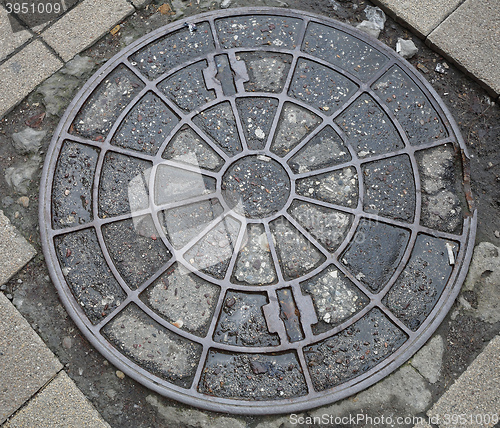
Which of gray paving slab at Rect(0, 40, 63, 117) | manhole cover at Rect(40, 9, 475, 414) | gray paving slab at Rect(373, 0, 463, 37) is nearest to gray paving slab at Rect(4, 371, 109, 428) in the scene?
manhole cover at Rect(40, 9, 475, 414)

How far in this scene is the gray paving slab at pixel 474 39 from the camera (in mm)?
2975

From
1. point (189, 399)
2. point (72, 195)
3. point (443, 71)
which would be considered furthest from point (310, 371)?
point (443, 71)

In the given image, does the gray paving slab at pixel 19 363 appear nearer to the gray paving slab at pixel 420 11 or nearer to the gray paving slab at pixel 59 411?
the gray paving slab at pixel 59 411

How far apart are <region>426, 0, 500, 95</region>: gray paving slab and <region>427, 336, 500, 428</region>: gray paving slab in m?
1.83

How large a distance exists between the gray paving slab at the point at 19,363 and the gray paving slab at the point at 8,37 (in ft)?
5.79

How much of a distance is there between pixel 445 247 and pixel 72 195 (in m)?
2.35

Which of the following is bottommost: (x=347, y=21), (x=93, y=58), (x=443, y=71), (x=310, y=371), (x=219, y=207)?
(x=310, y=371)

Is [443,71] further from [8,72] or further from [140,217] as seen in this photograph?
[8,72]

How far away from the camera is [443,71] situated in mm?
3021

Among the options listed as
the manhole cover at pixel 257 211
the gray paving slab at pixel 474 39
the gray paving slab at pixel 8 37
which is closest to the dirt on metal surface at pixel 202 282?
the manhole cover at pixel 257 211

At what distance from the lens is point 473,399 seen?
2492 mm
